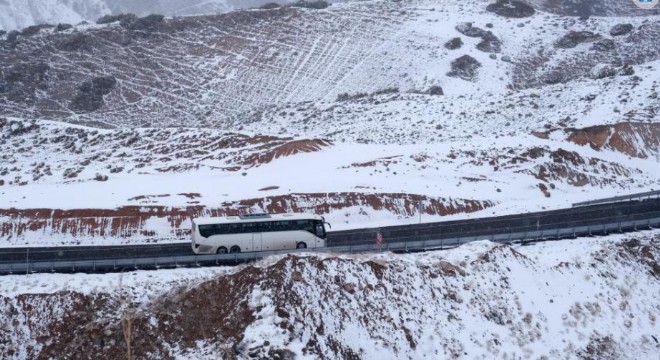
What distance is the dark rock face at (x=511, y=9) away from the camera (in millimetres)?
91250

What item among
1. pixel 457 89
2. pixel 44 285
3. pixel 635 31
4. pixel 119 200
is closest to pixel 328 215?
pixel 119 200

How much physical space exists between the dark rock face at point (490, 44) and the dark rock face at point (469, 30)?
93 cm

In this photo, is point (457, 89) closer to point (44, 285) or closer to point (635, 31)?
point (635, 31)

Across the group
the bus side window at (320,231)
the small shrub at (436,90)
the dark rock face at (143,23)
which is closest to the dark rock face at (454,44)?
the small shrub at (436,90)

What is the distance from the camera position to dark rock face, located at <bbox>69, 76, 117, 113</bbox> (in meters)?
73.1

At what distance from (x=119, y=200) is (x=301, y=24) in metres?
57.6

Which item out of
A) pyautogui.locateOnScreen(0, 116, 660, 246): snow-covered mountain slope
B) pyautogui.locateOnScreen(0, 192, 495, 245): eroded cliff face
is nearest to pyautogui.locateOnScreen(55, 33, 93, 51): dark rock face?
pyautogui.locateOnScreen(0, 116, 660, 246): snow-covered mountain slope

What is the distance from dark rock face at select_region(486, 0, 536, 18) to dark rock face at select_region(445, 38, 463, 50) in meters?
14.1

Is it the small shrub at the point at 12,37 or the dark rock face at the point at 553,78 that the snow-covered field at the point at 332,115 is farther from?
the small shrub at the point at 12,37

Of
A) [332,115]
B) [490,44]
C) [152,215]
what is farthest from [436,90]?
[152,215]

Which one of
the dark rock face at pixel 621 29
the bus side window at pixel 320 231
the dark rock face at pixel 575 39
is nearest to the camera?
the bus side window at pixel 320 231

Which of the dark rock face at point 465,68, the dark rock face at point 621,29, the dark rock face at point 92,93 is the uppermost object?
the dark rock face at point 621,29

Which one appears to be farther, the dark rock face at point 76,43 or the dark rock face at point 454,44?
the dark rock face at point 76,43

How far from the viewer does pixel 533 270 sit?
94.1 feet
